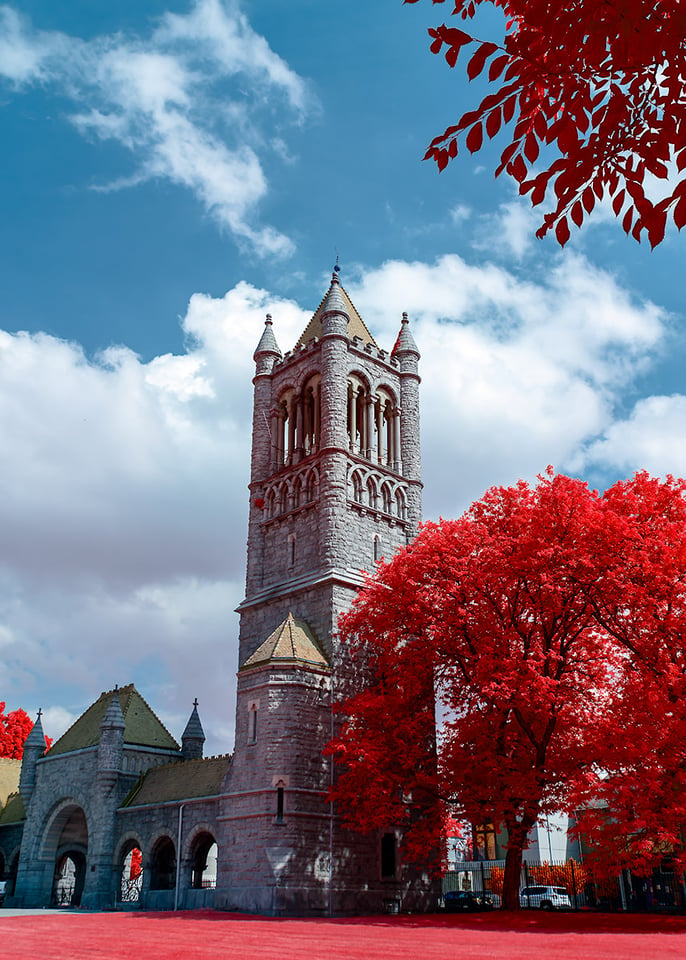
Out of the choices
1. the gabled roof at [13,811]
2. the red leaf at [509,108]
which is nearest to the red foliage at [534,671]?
the red leaf at [509,108]

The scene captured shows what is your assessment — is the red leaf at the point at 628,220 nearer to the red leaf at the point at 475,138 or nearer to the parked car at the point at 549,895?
→ the red leaf at the point at 475,138

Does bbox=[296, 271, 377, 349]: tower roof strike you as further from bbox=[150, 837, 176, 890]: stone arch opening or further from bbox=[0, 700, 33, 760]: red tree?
bbox=[0, 700, 33, 760]: red tree

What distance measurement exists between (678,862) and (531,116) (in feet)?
65.9

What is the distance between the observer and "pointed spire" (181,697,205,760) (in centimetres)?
4106

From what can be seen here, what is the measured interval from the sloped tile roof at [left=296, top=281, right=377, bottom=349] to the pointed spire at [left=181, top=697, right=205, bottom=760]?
758 inches

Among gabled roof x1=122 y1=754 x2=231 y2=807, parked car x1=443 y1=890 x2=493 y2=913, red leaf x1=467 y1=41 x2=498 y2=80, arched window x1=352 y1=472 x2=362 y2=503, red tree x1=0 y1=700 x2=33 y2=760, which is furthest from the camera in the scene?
red tree x1=0 y1=700 x2=33 y2=760

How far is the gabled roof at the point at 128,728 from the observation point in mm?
39188

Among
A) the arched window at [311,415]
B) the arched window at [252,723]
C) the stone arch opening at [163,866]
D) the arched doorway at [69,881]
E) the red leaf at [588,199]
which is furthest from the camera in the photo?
the arched window at [311,415]

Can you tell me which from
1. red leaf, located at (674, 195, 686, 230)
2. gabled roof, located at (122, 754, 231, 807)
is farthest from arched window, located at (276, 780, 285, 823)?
red leaf, located at (674, 195, 686, 230)

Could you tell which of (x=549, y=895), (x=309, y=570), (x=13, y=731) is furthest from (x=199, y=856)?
(x=13, y=731)

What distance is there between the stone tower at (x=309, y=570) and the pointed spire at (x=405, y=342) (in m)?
0.08

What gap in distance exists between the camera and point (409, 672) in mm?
29672

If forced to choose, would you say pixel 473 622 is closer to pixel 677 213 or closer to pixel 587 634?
pixel 587 634

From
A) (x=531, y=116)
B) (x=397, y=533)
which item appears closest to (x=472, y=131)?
(x=531, y=116)
